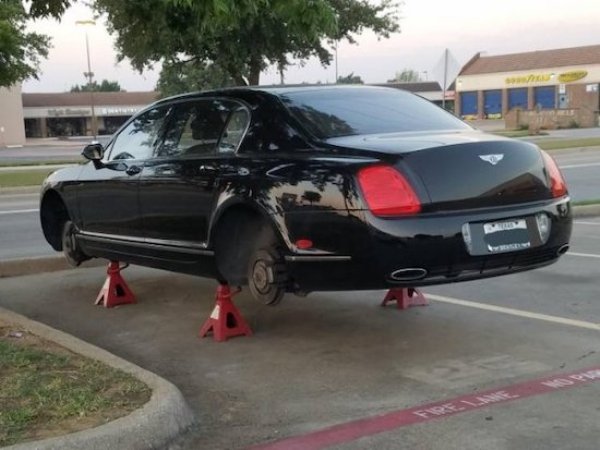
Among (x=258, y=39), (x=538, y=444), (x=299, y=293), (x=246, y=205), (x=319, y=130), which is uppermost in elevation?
(x=258, y=39)

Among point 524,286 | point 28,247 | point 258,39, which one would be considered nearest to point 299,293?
point 524,286

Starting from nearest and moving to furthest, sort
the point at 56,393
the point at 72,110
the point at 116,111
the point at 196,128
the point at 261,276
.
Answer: the point at 56,393, the point at 261,276, the point at 196,128, the point at 72,110, the point at 116,111

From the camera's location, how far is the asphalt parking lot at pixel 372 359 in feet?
13.0

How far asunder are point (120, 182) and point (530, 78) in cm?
7156

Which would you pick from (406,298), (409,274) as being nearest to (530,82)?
(406,298)

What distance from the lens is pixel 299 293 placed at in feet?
16.2

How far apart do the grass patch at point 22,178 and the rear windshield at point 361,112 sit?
45.6ft

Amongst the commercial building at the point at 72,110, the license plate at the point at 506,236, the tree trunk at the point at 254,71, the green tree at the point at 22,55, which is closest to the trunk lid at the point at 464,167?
the license plate at the point at 506,236

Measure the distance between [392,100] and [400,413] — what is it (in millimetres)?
2563

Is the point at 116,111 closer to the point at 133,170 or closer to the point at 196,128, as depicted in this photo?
the point at 133,170

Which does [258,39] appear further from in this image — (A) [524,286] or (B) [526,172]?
(B) [526,172]

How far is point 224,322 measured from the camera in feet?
18.7

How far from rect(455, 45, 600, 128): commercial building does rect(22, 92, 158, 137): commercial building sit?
1248 inches

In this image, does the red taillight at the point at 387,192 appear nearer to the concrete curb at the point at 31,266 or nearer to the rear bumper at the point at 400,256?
the rear bumper at the point at 400,256
